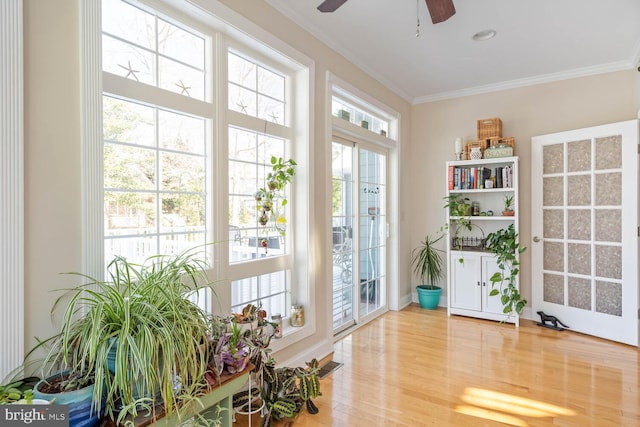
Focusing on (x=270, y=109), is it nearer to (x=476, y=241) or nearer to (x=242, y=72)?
(x=242, y=72)

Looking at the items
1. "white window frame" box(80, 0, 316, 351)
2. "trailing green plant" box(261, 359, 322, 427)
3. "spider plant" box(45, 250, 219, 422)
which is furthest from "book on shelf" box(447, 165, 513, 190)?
"spider plant" box(45, 250, 219, 422)

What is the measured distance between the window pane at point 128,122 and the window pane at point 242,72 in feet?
2.42

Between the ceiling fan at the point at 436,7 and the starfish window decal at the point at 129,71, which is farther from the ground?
the ceiling fan at the point at 436,7

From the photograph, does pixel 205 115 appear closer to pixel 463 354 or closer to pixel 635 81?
pixel 463 354

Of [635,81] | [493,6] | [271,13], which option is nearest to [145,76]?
[271,13]

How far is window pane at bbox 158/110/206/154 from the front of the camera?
6.50 feet

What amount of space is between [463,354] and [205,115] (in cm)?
291

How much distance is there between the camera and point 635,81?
3.54 metres

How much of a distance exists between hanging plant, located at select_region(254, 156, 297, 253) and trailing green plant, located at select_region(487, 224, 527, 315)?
2.60 meters

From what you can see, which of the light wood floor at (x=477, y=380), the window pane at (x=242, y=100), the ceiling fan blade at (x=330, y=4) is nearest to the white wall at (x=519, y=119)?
the light wood floor at (x=477, y=380)

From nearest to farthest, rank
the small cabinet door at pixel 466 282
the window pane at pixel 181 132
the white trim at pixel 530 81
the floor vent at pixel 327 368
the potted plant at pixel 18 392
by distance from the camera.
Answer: the potted plant at pixel 18 392 → the window pane at pixel 181 132 → the floor vent at pixel 327 368 → the white trim at pixel 530 81 → the small cabinet door at pixel 466 282

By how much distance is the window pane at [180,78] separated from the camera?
1.99 metres

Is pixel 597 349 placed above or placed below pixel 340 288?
below

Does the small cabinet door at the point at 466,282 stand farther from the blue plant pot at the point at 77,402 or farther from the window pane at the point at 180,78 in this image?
the blue plant pot at the point at 77,402
